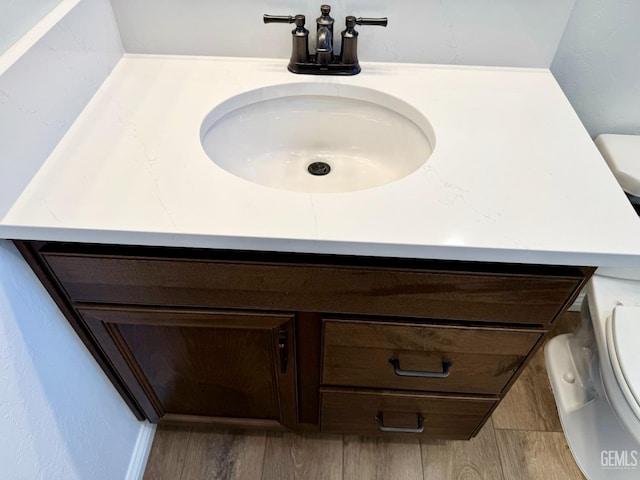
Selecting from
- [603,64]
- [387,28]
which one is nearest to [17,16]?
[387,28]

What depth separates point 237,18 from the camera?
0.94 m

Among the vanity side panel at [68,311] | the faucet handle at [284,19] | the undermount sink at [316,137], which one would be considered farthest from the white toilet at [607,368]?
the vanity side panel at [68,311]

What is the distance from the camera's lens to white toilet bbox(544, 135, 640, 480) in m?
0.94

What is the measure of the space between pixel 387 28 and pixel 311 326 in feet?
2.11

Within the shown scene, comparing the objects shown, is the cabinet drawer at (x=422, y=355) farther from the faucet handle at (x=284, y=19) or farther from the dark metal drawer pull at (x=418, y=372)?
the faucet handle at (x=284, y=19)

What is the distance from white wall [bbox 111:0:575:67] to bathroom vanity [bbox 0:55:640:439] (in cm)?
3

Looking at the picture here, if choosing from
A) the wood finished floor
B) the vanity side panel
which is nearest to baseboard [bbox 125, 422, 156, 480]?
the wood finished floor

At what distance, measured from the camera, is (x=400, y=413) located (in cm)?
103

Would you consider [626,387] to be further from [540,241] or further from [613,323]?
[540,241]

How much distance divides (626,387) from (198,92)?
107 cm

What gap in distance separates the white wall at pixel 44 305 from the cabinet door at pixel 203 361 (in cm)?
8

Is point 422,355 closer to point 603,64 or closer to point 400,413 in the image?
point 400,413

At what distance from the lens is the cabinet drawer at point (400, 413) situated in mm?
967

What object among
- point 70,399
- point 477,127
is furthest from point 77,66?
point 477,127
